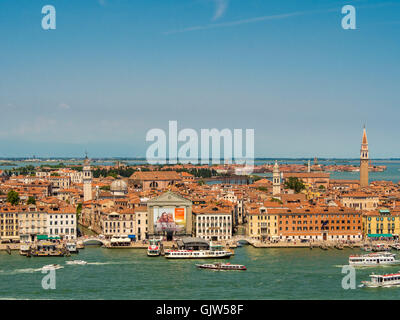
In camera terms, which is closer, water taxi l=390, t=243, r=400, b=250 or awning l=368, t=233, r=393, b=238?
water taxi l=390, t=243, r=400, b=250

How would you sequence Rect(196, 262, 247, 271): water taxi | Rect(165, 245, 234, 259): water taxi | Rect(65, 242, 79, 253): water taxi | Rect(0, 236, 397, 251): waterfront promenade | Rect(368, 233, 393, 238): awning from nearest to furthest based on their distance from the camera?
Rect(196, 262, 247, 271): water taxi
Rect(165, 245, 234, 259): water taxi
Rect(65, 242, 79, 253): water taxi
Rect(0, 236, 397, 251): waterfront promenade
Rect(368, 233, 393, 238): awning

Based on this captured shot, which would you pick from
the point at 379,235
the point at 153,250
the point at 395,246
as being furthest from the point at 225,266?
the point at 379,235

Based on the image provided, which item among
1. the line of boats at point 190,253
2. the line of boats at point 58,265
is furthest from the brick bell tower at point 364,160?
the line of boats at point 58,265

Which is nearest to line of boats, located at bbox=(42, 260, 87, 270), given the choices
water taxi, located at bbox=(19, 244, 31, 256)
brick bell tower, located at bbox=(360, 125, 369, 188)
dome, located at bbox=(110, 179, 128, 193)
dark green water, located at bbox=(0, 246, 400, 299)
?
dark green water, located at bbox=(0, 246, 400, 299)

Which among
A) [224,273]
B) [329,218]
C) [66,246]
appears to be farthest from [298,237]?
[66,246]

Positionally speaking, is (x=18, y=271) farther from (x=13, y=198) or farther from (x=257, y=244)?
(x=13, y=198)

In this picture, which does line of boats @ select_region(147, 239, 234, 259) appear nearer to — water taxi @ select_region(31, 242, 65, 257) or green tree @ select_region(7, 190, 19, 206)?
water taxi @ select_region(31, 242, 65, 257)

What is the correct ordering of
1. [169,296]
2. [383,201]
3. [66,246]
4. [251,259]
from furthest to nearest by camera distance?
[383,201]
[66,246]
[251,259]
[169,296]
